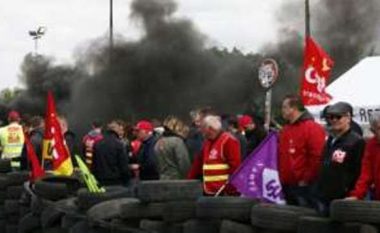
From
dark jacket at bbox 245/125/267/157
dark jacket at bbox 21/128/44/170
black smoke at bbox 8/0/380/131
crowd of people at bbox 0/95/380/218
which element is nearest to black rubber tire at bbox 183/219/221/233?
crowd of people at bbox 0/95/380/218

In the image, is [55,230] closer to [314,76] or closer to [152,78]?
[314,76]

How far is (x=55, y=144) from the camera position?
1240cm

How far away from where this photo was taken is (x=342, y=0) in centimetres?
5653

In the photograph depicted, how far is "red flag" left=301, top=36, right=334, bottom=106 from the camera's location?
38.4 feet

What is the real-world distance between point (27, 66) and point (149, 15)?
1062 centimetres

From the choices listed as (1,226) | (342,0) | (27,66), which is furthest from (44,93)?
(1,226)

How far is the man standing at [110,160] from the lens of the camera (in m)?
12.2

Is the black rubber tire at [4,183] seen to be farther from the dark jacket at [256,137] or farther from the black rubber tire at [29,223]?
the dark jacket at [256,137]

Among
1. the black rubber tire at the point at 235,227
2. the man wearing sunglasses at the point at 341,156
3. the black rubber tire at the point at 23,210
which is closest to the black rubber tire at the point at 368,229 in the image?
the man wearing sunglasses at the point at 341,156

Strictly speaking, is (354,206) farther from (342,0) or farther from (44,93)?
(44,93)

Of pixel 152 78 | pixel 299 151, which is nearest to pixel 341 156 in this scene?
pixel 299 151

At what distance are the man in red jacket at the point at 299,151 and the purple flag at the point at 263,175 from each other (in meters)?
0.16

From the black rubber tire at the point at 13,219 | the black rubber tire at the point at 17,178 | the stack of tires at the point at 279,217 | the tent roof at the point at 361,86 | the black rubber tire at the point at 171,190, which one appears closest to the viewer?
the stack of tires at the point at 279,217

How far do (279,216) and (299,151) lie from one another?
4.15ft
